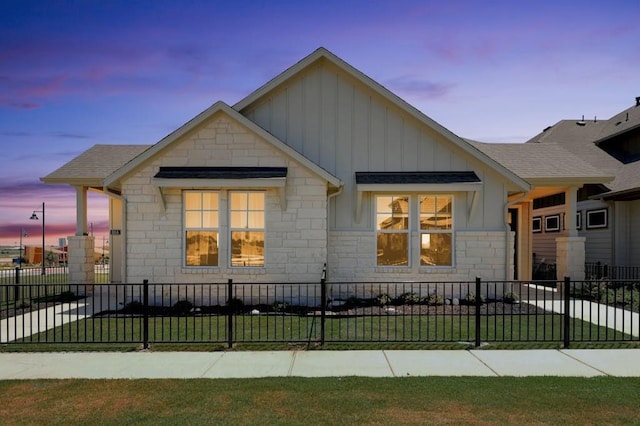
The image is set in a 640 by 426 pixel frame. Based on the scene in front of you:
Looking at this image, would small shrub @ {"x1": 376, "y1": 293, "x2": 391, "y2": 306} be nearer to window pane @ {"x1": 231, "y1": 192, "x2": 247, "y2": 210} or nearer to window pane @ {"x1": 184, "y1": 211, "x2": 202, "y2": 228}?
window pane @ {"x1": 231, "y1": 192, "x2": 247, "y2": 210}

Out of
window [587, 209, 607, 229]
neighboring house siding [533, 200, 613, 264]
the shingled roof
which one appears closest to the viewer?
the shingled roof

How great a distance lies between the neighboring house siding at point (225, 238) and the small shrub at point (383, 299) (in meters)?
1.84

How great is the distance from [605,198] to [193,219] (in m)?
15.7

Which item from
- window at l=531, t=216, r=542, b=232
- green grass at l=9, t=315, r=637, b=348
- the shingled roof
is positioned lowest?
green grass at l=9, t=315, r=637, b=348

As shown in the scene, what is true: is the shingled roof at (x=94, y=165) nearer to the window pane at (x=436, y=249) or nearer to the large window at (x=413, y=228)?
the large window at (x=413, y=228)

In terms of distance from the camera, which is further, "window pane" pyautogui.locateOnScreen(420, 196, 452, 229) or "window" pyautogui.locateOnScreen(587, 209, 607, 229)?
"window" pyautogui.locateOnScreen(587, 209, 607, 229)

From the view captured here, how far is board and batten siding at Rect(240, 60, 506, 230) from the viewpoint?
48.9ft

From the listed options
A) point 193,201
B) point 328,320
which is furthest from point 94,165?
point 328,320

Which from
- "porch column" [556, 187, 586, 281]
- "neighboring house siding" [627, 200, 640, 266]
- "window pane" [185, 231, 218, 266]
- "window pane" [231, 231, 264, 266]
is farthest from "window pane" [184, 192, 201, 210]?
"neighboring house siding" [627, 200, 640, 266]

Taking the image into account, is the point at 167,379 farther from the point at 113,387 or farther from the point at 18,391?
the point at 18,391

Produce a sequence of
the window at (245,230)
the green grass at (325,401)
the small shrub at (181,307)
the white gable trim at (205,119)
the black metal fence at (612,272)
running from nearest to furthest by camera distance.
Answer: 1. the green grass at (325,401)
2. the small shrub at (181,307)
3. the white gable trim at (205,119)
4. the window at (245,230)
5. the black metal fence at (612,272)

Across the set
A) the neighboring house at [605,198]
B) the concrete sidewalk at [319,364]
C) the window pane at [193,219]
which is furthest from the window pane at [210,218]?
the neighboring house at [605,198]

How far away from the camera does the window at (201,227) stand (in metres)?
13.9

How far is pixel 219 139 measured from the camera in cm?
1388
